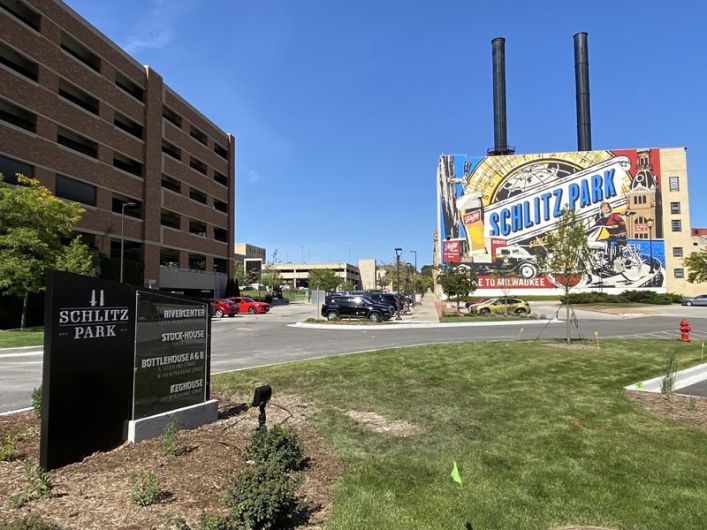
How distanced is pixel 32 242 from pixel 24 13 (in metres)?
19.9

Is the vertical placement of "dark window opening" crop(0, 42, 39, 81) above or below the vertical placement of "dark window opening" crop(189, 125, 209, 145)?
below

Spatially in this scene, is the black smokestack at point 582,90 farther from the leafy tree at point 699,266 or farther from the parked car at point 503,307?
the parked car at point 503,307

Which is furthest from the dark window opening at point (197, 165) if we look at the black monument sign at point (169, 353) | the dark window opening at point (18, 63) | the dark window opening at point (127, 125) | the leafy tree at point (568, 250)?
the black monument sign at point (169, 353)

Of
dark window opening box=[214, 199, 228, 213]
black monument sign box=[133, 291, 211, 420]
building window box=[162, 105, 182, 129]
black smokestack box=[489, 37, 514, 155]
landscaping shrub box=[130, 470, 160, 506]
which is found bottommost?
landscaping shrub box=[130, 470, 160, 506]

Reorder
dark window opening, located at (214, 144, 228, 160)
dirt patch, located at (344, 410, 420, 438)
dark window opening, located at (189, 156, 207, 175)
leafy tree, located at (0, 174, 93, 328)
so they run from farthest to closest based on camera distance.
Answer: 1. dark window opening, located at (214, 144, 228, 160)
2. dark window opening, located at (189, 156, 207, 175)
3. leafy tree, located at (0, 174, 93, 328)
4. dirt patch, located at (344, 410, 420, 438)

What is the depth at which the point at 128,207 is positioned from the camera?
45.5 m

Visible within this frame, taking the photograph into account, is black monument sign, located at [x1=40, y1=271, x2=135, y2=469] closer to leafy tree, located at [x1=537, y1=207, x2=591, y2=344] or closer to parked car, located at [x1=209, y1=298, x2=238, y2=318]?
leafy tree, located at [x1=537, y1=207, x2=591, y2=344]

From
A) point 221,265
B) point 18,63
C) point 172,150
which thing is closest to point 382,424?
point 18,63

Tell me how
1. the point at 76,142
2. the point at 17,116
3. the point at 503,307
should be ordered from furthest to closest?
the point at 76,142, the point at 503,307, the point at 17,116

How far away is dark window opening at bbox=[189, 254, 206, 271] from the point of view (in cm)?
5725

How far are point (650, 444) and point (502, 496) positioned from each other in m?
2.59

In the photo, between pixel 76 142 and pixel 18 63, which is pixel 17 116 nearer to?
pixel 18 63

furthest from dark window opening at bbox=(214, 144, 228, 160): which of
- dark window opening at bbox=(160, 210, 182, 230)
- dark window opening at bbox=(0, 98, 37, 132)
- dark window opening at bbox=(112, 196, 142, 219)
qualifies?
dark window opening at bbox=(0, 98, 37, 132)

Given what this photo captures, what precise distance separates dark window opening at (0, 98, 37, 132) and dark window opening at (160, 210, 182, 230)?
699 inches
